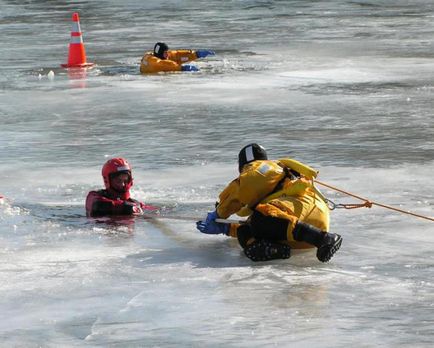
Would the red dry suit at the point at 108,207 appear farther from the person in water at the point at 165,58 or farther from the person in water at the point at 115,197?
the person in water at the point at 165,58

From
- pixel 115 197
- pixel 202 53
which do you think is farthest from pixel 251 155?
pixel 202 53

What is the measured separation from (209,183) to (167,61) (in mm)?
8385

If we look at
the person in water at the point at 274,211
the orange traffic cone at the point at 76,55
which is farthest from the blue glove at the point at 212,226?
the orange traffic cone at the point at 76,55

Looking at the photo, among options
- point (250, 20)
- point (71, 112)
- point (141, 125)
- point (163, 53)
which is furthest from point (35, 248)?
point (250, 20)

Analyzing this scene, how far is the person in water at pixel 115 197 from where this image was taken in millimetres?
9047

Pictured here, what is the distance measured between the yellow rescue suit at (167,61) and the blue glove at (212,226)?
10.4 m

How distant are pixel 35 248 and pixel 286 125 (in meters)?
5.61

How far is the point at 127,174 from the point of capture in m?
9.22

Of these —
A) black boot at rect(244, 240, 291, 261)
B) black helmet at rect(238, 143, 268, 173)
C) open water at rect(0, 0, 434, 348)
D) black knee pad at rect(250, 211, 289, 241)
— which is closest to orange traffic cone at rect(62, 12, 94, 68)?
open water at rect(0, 0, 434, 348)

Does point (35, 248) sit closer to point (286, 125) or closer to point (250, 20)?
point (286, 125)

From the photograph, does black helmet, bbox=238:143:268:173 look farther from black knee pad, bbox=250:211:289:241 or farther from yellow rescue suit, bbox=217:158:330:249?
black knee pad, bbox=250:211:289:241

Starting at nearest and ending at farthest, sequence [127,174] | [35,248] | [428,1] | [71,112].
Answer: [35,248] → [127,174] → [71,112] → [428,1]

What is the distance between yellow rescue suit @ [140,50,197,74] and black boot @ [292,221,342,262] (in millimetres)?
11066

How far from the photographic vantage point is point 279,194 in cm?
789
